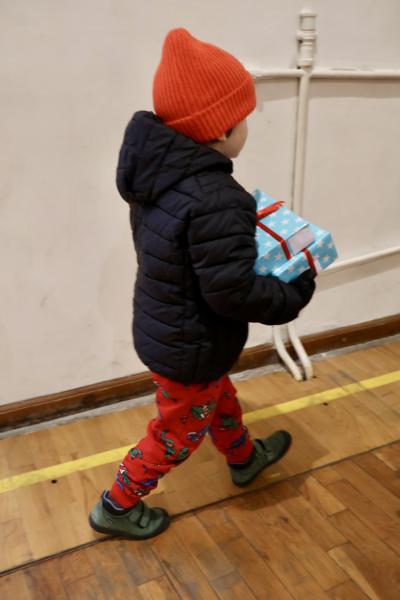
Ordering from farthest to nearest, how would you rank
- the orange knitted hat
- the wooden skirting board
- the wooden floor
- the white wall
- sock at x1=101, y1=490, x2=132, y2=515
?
the wooden skirting board → the white wall → sock at x1=101, y1=490, x2=132, y2=515 → the wooden floor → the orange knitted hat

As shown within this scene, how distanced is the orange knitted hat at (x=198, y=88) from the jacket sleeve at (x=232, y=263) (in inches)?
6.2

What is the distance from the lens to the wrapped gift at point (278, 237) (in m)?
1.35

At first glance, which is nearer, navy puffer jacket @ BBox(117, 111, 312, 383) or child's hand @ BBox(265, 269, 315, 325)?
navy puffer jacket @ BBox(117, 111, 312, 383)

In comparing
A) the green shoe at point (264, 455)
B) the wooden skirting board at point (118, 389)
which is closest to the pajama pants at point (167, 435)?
the green shoe at point (264, 455)

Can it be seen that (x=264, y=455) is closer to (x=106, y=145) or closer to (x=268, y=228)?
(x=268, y=228)

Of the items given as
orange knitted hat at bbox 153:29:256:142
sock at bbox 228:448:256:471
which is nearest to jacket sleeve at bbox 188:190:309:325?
orange knitted hat at bbox 153:29:256:142

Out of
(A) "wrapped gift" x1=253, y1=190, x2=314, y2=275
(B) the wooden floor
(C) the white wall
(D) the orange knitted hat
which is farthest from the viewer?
(C) the white wall

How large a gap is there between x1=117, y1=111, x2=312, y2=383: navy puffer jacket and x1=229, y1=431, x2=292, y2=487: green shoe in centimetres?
48

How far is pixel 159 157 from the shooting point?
1.25 m

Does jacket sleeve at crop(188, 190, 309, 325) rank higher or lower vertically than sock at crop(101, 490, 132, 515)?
higher

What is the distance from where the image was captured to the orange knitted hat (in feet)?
4.03

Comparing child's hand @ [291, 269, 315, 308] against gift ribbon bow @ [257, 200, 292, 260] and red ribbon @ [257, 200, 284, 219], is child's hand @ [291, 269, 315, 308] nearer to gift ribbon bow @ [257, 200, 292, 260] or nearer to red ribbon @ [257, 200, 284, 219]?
gift ribbon bow @ [257, 200, 292, 260]

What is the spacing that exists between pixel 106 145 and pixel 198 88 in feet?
2.41

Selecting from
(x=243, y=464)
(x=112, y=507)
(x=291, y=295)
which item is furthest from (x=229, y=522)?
(x=291, y=295)
